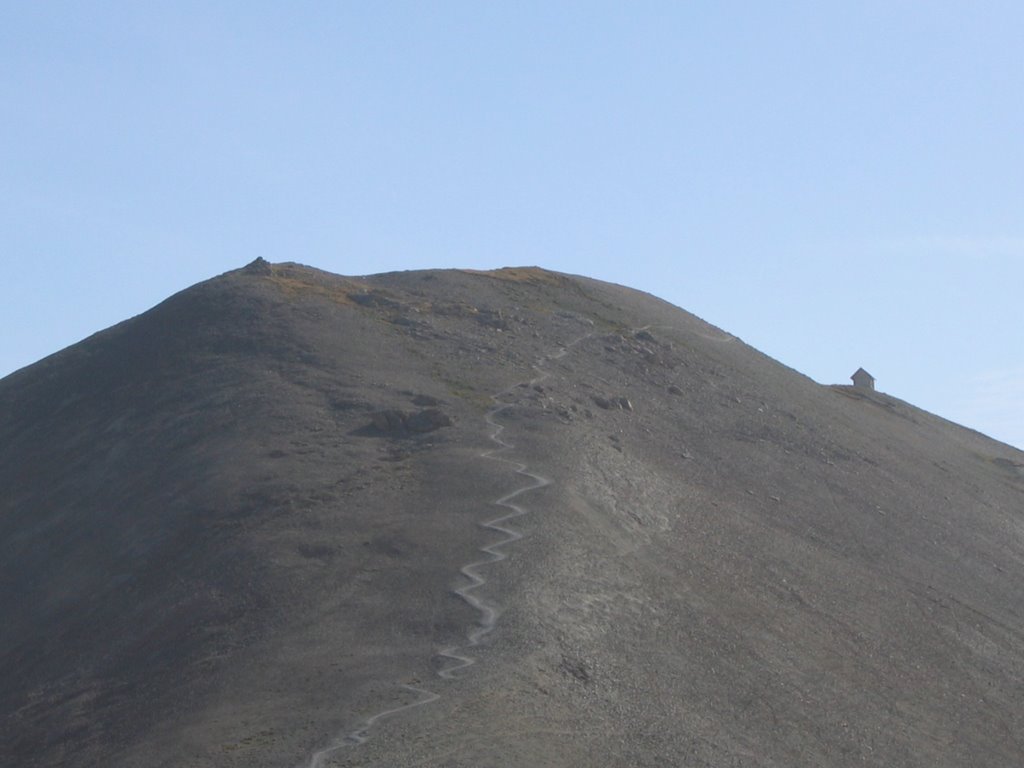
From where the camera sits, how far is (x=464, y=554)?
109ft

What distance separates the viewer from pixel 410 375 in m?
46.3

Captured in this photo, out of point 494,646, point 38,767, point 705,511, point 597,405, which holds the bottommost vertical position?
point 38,767

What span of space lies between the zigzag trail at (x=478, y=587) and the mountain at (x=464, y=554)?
83mm

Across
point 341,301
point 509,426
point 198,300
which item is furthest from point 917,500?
point 198,300

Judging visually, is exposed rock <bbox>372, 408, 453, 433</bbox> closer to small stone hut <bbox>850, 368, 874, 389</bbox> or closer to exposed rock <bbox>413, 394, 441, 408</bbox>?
exposed rock <bbox>413, 394, 441, 408</bbox>

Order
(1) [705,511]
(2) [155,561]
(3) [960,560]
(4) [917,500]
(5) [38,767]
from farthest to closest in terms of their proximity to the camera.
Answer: (4) [917,500]
(3) [960,560]
(1) [705,511]
(2) [155,561]
(5) [38,767]

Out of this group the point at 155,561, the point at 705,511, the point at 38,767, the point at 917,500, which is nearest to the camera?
the point at 38,767

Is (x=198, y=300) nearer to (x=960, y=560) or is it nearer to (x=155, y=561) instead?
(x=155, y=561)

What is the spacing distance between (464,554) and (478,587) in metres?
1.92

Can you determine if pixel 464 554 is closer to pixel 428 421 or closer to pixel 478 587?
pixel 478 587

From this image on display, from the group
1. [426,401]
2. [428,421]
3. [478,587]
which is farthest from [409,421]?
[478,587]

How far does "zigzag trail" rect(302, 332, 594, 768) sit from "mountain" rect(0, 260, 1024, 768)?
83 mm

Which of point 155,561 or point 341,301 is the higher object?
point 341,301

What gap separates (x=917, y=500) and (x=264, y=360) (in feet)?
75.0
